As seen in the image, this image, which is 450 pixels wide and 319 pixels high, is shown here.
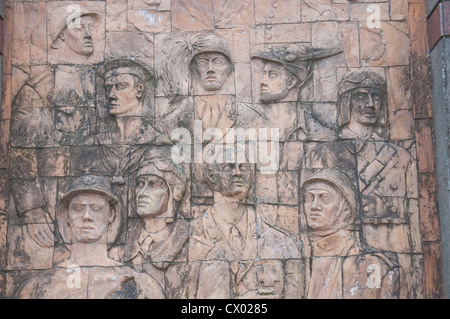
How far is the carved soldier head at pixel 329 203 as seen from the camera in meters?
12.1

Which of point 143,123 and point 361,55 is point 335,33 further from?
point 143,123

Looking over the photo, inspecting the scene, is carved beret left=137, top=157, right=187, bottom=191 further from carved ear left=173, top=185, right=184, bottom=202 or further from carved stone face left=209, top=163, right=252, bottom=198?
carved stone face left=209, top=163, right=252, bottom=198

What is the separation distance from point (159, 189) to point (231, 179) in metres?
0.93

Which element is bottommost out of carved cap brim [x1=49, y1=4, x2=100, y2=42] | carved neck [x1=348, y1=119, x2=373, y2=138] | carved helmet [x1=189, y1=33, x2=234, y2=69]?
carved neck [x1=348, y1=119, x2=373, y2=138]

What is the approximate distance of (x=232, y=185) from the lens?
40.0ft

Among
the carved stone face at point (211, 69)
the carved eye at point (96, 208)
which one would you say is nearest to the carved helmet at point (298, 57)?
the carved stone face at point (211, 69)

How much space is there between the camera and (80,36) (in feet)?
42.2

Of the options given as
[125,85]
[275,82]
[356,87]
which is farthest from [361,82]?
[125,85]

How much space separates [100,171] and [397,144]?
12.7ft

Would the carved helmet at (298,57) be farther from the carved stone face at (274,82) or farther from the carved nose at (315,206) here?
the carved nose at (315,206)

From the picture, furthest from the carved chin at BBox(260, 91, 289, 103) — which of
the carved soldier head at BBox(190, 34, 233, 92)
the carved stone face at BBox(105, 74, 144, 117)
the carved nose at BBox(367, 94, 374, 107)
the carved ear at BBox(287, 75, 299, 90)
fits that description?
the carved stone face at BBox(105, 74, 144, 117)

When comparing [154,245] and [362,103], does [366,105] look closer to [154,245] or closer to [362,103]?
[362,103]

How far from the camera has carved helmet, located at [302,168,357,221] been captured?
39.9 ft

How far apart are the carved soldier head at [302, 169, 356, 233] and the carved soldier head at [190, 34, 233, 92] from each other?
5.99 ft
